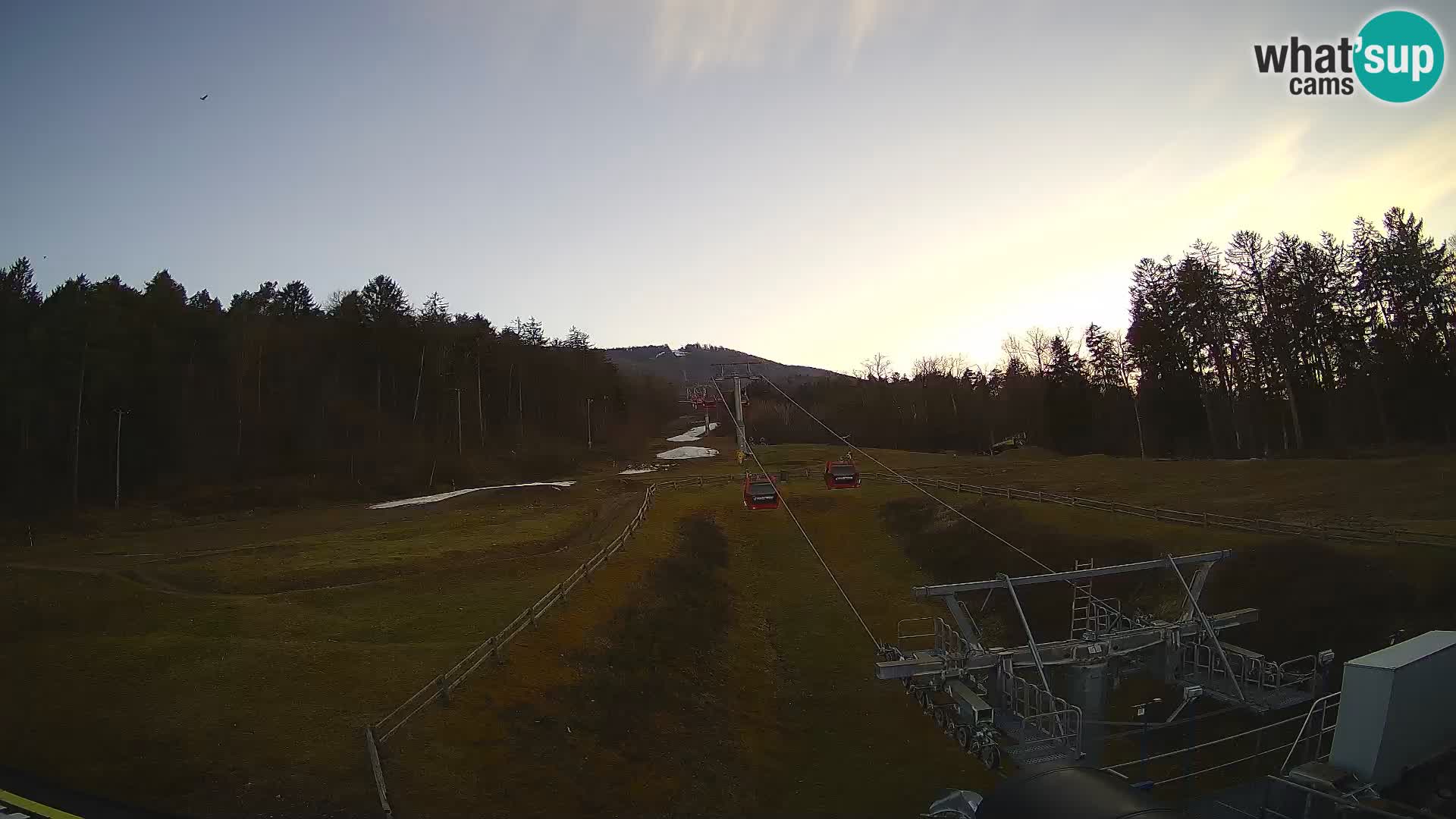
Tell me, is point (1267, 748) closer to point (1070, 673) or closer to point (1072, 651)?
point (1070, 673)

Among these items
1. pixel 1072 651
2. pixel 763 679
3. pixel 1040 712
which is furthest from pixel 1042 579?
pixel 763 679

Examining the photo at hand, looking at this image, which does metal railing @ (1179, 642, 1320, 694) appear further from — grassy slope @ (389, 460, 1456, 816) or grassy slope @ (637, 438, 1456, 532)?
grassy slope @ (637, 438, 1456, 532)

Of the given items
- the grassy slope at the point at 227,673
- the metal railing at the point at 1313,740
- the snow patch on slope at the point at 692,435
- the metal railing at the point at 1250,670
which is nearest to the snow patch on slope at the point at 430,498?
the grassy slope at the point at 227,673

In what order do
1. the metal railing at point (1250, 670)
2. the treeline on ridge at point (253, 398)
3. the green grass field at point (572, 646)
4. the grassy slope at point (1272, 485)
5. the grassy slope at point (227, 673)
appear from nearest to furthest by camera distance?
1. the grassy slope at point (227, 673)
2. the green grass field at point (572, 646)
3. the metal railing at point (1250, 670)
4. the grassy slope at point (1272, 485)
5. the treeline on ridge at point (253, 398)

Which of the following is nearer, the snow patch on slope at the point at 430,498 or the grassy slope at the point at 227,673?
the grassy slope at the point at 227,673

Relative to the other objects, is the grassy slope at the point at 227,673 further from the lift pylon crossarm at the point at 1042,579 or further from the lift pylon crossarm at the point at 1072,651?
the lift pylon crossarm at the point at 1042,579

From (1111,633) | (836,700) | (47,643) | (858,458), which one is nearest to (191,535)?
(47,643)

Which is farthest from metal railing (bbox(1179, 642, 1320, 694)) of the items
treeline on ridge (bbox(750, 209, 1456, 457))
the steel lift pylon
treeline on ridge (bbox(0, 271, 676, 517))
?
treeline on ridge (bbox(0, 271, 676, 517))

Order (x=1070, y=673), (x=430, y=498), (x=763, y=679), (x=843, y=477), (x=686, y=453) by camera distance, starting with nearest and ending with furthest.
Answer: (x=1070, y=673) → (x=763, y=679) → (x=843, y=477) → (x=430, y=498) → (x=686, y=453)
